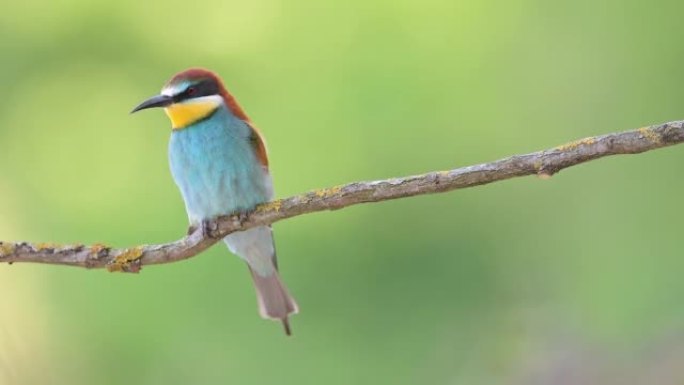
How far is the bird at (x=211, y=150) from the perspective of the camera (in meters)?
2.23

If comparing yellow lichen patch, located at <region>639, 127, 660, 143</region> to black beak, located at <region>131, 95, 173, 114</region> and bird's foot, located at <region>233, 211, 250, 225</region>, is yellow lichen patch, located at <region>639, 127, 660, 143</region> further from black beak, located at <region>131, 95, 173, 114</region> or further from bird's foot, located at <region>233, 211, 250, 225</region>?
black beak, located at <region>131, 95, 173, 114</region>

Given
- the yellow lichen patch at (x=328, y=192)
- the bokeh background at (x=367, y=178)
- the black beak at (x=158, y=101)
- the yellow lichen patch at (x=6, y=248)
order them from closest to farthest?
the yellow lichen patch at (x=328, y=192) → the yellow lichen patch at (x=6, y=248) → the black beak at (x=158, y=101) → the bokeh background at (x=367, y=178)

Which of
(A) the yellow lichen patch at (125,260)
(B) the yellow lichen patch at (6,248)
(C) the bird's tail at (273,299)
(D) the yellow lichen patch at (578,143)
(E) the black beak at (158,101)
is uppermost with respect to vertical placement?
(E) the black beak at (158,101)

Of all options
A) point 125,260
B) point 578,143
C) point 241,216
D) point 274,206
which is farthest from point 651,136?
point 125,260

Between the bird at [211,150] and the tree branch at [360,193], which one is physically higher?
the bird at [211,150]

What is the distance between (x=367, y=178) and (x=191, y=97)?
34.8 inches

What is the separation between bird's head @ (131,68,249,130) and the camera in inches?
89.0

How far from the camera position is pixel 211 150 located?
2303 mm

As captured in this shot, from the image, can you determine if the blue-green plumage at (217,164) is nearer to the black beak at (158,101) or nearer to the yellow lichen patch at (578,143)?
the black beak at (158,101)

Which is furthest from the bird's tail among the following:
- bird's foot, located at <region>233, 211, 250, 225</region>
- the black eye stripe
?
the black eye stripe

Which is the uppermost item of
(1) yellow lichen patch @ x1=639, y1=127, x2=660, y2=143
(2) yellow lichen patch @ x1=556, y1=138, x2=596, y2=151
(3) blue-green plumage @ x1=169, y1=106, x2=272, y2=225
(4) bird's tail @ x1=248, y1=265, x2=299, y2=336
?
(3) blue-green plumage @ x1=169, y1=106, x2=272, y2=225

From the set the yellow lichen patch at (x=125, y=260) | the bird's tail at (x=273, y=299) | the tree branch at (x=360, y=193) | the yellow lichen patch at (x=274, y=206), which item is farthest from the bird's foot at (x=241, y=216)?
the bird's tail at (x=273, y=299)

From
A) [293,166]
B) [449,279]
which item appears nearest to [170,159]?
[293,166]

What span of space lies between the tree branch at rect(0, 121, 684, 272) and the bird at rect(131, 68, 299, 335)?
0.33 ft
